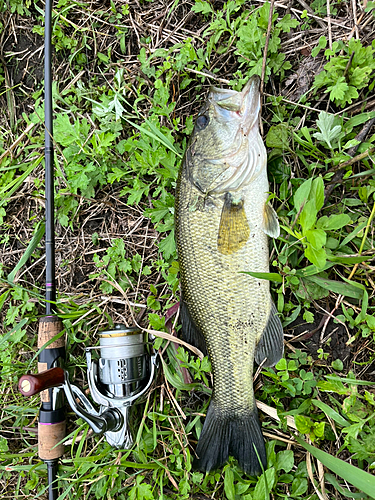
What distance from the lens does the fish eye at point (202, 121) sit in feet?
6.55

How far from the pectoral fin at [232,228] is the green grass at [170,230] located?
9.3 inches

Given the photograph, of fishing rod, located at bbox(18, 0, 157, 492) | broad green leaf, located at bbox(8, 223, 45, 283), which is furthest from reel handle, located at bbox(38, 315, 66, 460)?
broad green leaf, located at bbox(8, 223, 45, 283)

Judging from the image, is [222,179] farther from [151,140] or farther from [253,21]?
[253,21]

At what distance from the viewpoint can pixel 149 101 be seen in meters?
2.42

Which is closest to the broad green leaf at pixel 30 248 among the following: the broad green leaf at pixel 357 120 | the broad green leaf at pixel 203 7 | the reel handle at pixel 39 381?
the reel handle at pixel 39 381

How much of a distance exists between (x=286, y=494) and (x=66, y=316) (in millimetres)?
1801

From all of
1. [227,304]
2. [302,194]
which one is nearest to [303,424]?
[227,304]

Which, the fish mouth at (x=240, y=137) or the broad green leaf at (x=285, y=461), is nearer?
the fish mouth at (x=240, y=137)

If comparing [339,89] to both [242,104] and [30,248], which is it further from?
[30,248]

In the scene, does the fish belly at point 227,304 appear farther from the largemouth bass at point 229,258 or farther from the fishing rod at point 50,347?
the fishing rod at point 50,347

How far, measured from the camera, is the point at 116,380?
2.13 metres

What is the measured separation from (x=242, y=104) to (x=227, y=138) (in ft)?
0.68

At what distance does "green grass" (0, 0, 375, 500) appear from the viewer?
198cm

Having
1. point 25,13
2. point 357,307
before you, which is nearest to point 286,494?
point 357,307
